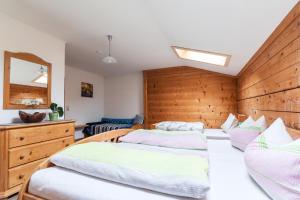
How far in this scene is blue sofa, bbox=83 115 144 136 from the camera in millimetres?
4809

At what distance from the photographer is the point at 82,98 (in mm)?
5020

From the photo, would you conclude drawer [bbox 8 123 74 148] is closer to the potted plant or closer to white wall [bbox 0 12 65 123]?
the potted plant

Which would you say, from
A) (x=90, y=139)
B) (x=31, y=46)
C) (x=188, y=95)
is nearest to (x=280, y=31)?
(x=90, y=139)

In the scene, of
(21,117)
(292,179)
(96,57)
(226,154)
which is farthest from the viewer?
(96,57)

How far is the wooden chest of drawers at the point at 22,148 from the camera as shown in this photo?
189 cm

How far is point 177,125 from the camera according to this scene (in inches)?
131

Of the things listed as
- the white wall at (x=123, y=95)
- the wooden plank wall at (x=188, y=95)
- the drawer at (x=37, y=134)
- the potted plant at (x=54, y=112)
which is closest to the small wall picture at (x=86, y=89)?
the white wall at (x=123, y=95)

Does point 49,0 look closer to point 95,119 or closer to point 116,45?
point 116,45

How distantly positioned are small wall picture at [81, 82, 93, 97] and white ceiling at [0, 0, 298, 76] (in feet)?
5.71

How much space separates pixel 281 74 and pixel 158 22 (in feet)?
5.22

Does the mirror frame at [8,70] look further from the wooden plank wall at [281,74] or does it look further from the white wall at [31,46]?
the wooden plank wall at [281,74]

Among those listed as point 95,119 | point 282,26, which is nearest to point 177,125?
point 282,26

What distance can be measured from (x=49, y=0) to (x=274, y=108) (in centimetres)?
295

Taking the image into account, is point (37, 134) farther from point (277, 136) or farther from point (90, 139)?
point (277, 136)
